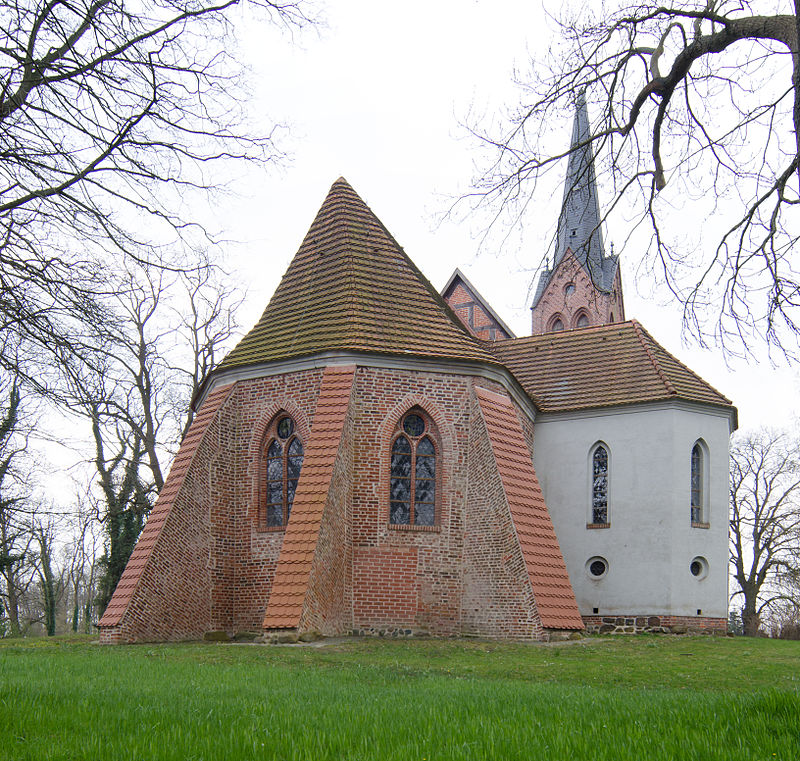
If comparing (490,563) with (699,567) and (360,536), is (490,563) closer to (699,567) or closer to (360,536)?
(360,536)

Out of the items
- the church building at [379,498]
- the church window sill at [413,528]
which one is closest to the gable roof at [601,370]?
the church building at [379,498]

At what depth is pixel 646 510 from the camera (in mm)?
21016

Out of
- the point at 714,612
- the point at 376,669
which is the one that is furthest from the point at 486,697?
the point at 714,612

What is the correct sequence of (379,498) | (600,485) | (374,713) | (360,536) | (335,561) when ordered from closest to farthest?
(374,713) → (335,561) → (360,536) → (379,498) → (600,485)

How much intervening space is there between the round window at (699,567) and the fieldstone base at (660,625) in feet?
3.20

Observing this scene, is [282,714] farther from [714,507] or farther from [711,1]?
[714,507]

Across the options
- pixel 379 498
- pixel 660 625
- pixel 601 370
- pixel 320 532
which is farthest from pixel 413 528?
pixel 601 370

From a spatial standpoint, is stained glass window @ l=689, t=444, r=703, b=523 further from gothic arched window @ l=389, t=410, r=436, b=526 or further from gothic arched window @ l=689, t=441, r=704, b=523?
gothic arched window @ l=389, t=410, r=436, b=526

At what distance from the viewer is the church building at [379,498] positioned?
52.3ft

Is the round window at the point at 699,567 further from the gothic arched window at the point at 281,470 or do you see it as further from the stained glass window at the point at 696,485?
the gothic arched window at the point at 281,470

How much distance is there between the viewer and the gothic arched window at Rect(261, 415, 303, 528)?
56.7 ft

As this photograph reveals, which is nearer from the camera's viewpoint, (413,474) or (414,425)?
(413,474)

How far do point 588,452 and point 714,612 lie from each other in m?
4.70

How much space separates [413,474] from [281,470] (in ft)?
8.59
